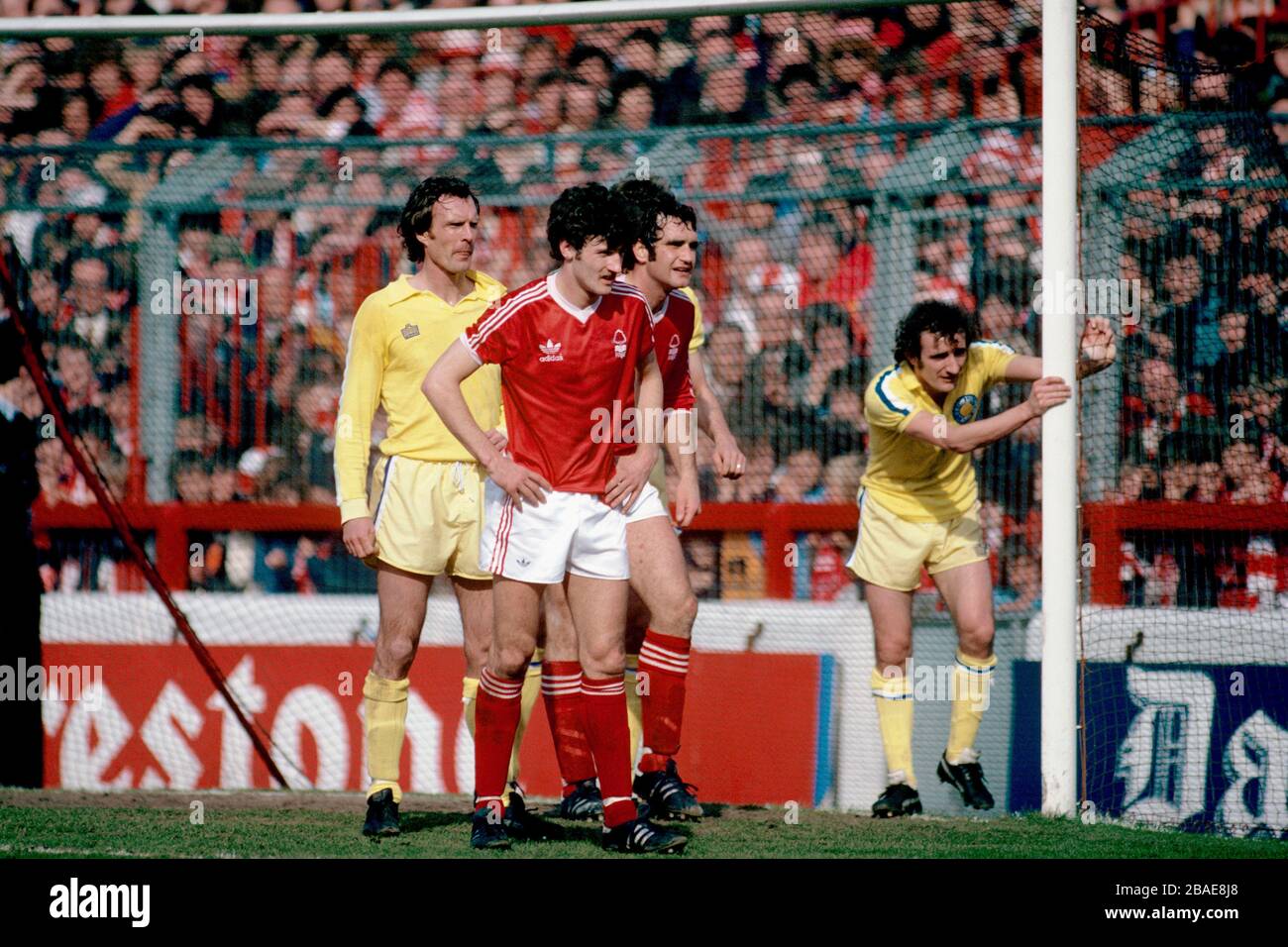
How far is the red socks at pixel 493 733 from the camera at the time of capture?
4.73 m

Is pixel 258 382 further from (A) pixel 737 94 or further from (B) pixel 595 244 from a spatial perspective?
(B) pixel 595 244

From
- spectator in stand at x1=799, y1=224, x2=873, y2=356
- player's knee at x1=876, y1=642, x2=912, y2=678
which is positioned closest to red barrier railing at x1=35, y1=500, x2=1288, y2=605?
spectator in stand at x1=799, y1=224, x2=873, y2=356

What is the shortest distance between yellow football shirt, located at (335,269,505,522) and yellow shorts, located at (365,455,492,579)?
59 mm

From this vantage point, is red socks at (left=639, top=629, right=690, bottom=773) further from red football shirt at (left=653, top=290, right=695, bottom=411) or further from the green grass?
red football shirt at (left=653, top=290, right=695, bottom=411)

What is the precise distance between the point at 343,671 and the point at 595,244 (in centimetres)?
371

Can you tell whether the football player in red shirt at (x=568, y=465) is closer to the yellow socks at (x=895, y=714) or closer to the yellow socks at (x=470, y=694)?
the yellow socks at (x=470, y=694)

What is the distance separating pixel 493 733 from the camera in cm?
475

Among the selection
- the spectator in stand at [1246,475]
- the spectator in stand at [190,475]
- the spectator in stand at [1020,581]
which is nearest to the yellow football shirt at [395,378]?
the spectator in stand at [190,475]

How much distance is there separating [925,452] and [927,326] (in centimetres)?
50

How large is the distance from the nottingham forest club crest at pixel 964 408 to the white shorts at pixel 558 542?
6.14 ft

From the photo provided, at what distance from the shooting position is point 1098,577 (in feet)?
23.5

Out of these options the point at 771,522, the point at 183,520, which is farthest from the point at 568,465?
the point at 183,520

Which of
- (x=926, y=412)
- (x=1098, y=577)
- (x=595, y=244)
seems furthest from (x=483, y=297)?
(x=1098, y=577)

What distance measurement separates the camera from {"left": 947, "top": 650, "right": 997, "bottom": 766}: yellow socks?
5.89 meters
